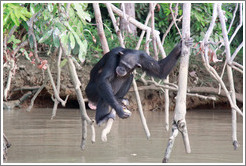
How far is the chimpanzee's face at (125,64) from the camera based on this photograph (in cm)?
556

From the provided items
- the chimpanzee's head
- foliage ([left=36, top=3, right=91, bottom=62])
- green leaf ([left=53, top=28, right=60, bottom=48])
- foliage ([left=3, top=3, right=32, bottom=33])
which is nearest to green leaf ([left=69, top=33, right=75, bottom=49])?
foliage ([left=36, top=3, right=91, bottom=62])

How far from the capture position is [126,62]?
556 cm

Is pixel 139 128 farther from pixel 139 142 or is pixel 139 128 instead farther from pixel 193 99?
pixel 193 99

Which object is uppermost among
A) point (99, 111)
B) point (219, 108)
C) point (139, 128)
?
point (99, 111)

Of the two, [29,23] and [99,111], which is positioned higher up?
[29,23]

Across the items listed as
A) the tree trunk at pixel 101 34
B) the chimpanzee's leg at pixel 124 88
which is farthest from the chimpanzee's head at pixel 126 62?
the tree trunk at pixel 101 34

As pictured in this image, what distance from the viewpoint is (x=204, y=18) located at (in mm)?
13523

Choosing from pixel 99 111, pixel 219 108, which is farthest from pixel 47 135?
pixel 219 108

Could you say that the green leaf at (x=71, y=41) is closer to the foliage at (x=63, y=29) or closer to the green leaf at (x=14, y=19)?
the foliage at (x=63, y=29)

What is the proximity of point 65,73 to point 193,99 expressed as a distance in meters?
3.62

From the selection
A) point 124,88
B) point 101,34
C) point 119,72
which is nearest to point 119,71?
point 119,72

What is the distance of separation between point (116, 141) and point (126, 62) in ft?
6.88

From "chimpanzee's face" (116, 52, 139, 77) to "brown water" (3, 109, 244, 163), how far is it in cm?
109

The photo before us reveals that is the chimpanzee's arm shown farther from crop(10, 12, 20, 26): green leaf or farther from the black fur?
crop(10, 12, 20, 26): green leaf
